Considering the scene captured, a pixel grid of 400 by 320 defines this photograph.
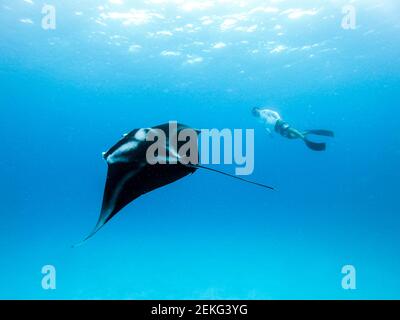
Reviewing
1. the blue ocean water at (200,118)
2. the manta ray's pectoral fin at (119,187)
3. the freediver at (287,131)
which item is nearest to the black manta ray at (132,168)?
the manta ray's pectoral fin at (119,187)

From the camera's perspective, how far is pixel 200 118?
40.1 metres

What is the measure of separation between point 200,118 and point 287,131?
3177 cm

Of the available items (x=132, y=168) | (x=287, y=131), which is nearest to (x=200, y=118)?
(x=287, y=131)

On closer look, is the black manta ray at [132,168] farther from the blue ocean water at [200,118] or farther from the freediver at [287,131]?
the blue ocean water at [200,118]

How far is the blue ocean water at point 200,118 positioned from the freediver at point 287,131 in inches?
294

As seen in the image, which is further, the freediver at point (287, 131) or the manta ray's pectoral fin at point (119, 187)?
the freediver at point (287, 131)

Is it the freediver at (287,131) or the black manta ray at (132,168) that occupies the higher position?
the freediver at (287,131)

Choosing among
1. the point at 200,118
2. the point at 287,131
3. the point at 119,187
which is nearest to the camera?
the point at 119,187

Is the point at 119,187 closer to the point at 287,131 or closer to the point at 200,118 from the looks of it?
the point at 287,131

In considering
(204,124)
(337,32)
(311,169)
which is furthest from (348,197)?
(337,32)

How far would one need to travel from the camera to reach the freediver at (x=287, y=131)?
8.44 m

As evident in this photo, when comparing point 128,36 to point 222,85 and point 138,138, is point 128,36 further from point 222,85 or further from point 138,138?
point 138,138
